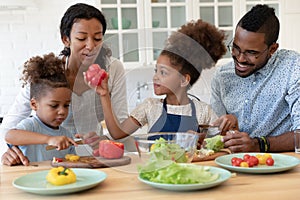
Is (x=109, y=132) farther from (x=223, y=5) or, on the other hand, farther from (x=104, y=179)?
(x=223, y=5)

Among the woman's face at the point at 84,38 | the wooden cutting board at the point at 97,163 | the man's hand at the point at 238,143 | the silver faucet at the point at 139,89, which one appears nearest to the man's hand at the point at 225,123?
the man's hand at the point at 238,143

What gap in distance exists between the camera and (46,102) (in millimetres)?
1755

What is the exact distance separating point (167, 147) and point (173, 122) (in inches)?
19.0

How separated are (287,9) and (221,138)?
7.63 ft

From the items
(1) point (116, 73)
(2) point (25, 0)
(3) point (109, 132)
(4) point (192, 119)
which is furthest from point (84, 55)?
(2) point (25, 0)

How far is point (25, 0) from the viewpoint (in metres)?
3.37

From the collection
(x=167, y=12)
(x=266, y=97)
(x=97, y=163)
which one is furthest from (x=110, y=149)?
(x=167, y=12)

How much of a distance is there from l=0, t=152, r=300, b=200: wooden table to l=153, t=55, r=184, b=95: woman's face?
42 cm

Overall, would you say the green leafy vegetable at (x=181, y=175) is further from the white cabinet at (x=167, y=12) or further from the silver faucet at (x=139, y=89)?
the white cabinet at (x=167, y=12)

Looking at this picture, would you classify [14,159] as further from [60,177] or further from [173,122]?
[173,122]

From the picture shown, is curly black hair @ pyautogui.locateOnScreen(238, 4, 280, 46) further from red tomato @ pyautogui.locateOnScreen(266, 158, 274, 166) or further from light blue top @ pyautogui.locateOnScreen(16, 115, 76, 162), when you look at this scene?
light blue top @ pyautogui.locateOnScreen(16, 115, 76, 162)

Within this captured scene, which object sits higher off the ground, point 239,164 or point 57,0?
point 57,0

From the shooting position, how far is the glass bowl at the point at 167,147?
1219 mm

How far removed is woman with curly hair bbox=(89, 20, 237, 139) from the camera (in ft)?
5.06
